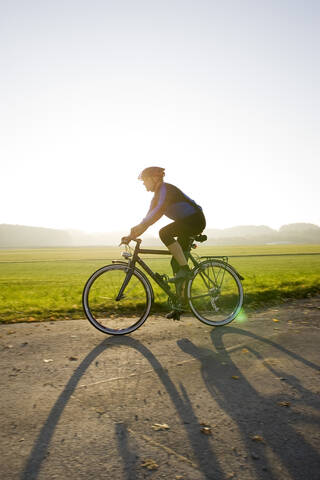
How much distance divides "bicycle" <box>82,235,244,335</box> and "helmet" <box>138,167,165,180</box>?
1048 mm

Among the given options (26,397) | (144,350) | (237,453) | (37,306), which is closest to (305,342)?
(144,350)

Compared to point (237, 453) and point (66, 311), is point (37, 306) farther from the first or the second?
point (237, 453)

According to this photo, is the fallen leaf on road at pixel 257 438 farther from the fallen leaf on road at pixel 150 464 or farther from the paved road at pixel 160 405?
the fallen leaf on road at pixel 150 464

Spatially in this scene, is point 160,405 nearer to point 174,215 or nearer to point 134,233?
point 134,233

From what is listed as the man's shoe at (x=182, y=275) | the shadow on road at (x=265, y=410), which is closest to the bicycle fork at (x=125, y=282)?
the man's shoe at (x=182, y=275)

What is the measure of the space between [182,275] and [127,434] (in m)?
3.39

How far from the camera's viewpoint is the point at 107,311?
643cm

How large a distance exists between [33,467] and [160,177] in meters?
4.35

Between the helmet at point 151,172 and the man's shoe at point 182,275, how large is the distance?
1535 millimetres

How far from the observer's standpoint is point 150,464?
2.33m

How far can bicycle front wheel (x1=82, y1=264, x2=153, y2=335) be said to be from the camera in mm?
5410

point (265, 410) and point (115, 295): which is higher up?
point (115, 295)

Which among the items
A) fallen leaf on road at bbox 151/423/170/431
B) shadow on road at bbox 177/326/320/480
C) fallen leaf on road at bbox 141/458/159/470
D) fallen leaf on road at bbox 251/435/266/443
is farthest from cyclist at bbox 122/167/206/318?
fallen leaf on road at bbox 141/458/159/470

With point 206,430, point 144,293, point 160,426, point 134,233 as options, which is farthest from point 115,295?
point 206,430
